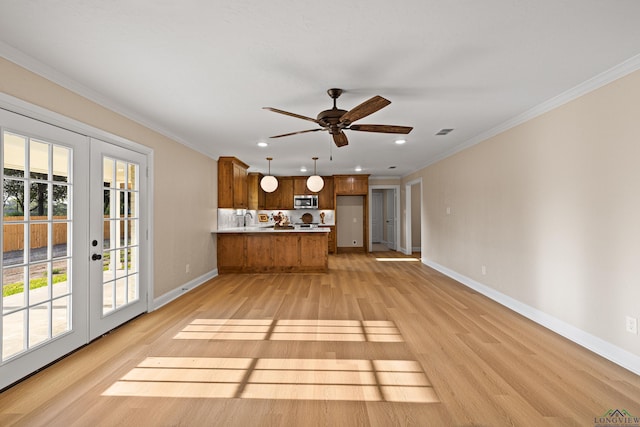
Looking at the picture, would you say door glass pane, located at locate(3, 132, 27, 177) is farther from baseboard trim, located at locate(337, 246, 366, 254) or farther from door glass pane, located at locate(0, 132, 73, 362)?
baseboard trim, located at locate(337, 246, 366, 254)

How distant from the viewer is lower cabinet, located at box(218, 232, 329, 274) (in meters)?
6.03

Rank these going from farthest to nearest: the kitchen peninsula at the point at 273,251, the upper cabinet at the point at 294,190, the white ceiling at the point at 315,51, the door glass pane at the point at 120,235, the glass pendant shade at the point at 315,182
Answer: the upper cabinet at the point at 294,190 → the glass pendant shade at the point at 315,182 → the kitchen peninsula at the point at 273,251 → the door glass pane at the point at 120,235 → the white ceiling at the point at 315,51

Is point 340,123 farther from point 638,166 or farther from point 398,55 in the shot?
point 638,166

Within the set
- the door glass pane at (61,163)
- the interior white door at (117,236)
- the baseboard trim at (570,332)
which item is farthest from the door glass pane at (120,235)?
the baseboard trim at (570,332)

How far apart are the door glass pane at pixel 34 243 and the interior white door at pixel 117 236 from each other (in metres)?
0.29

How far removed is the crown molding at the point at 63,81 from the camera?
2094 mm

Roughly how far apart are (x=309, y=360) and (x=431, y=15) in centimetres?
265

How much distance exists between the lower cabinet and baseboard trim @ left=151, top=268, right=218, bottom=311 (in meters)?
0.48

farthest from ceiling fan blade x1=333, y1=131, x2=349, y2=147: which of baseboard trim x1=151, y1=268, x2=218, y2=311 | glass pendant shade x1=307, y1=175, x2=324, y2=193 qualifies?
glass pendant shade x1=307, y1=175, x2=324, y2=193

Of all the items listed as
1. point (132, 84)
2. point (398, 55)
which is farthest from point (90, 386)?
point (398, 55)

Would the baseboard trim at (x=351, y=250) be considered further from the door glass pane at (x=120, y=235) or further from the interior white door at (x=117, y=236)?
the door glass pane at (x=120, y=235)

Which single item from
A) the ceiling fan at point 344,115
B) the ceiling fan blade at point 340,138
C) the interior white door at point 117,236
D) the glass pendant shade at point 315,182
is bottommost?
the interior white door at point 117,236

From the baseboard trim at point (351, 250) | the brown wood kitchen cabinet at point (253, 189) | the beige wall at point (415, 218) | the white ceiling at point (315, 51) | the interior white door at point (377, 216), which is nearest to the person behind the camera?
the white ceiling at point (315, 51)

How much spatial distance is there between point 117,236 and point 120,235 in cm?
5
